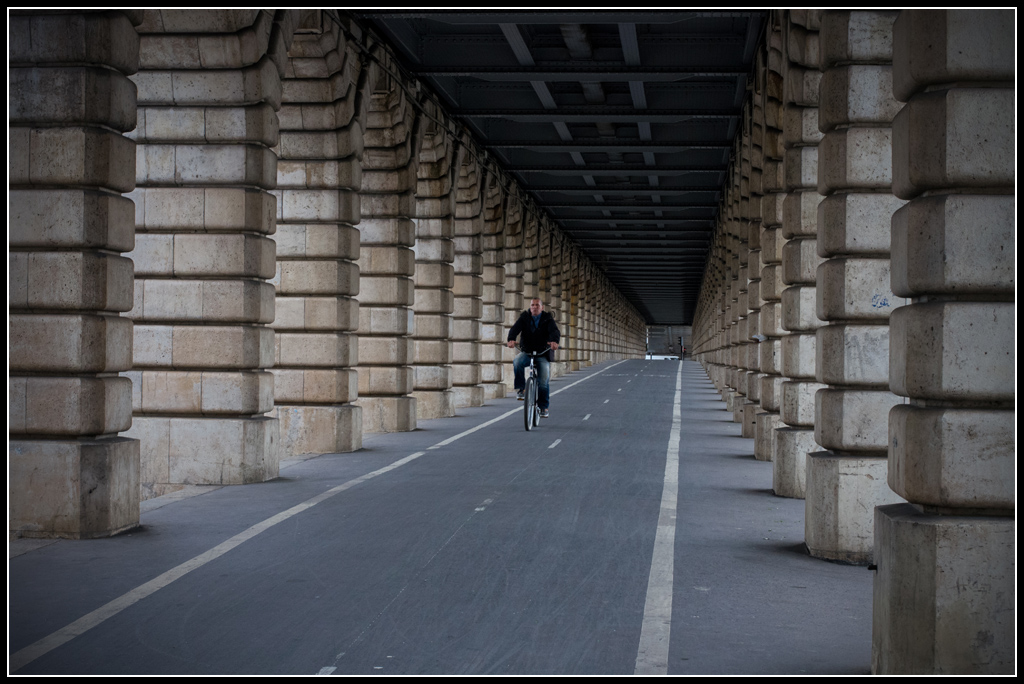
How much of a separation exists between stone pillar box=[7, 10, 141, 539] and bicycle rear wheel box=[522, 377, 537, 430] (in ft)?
35.3

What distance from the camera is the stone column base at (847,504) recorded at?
7797 millimetres

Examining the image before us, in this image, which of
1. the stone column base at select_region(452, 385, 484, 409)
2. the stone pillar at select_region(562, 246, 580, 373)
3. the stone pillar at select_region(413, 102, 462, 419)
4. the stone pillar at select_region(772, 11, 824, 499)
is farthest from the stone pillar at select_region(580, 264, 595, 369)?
the stone pillar at select_region(772, 11, 824, 499)

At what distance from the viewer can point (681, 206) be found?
122 feet

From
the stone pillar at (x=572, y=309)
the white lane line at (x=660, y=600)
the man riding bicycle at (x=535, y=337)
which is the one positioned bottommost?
the white lane line at (x=660, y=600)

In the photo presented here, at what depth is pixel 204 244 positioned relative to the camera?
1210cm

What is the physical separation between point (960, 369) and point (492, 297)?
1092 inches

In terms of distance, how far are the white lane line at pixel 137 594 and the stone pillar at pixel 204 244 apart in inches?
86.5

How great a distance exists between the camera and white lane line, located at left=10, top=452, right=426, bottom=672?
17.2 feet

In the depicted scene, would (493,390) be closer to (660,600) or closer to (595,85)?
(595,85)

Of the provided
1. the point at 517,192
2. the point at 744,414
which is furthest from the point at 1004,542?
the point at 517,192

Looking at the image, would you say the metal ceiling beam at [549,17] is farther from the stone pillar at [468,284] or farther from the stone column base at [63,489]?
the stone pillar at [468,284]

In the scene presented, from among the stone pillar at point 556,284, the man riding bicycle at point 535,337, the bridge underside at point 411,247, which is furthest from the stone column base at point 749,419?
the stone pillar at point 556,284

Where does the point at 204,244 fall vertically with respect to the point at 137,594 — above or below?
above

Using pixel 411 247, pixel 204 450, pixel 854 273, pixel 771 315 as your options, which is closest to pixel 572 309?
pixel 411 247
